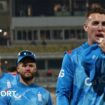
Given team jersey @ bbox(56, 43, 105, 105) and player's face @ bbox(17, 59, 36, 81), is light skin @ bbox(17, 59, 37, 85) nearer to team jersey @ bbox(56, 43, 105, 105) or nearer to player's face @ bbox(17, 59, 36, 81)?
player's face @ bbox(17, 59, 36, 81)

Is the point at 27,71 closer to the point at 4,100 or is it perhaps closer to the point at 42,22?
the point at 4,100

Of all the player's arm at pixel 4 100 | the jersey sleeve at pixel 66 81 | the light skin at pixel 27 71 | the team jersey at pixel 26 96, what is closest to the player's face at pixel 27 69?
the light skin at pixel 27 71

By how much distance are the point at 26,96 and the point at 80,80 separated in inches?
82.5

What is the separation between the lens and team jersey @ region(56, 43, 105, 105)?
468cm

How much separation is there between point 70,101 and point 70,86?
0.11 m

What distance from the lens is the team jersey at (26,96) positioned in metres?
6.71

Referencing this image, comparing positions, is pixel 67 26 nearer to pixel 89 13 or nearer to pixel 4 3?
pixel 4 3

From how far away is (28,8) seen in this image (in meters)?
76.0

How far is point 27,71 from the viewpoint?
6.66m

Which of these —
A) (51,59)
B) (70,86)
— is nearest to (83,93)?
(70,86)

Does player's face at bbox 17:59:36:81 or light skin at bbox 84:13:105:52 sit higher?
light skin at bbox 84:13:105:52

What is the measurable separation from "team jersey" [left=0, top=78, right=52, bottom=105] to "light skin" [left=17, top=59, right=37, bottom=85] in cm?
8

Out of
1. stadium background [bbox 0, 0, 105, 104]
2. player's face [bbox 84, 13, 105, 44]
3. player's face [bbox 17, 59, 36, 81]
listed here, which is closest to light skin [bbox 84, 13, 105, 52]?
player's face [bbox 84, 13, 105, 44]

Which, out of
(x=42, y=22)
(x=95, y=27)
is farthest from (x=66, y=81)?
(x=42, y=22)
